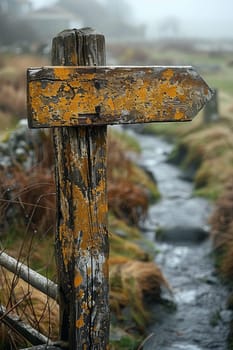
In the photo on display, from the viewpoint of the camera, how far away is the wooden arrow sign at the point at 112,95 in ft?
7.41

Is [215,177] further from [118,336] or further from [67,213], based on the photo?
[67,213]

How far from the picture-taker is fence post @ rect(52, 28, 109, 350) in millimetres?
2451

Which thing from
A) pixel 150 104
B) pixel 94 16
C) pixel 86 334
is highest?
pixel 94 16

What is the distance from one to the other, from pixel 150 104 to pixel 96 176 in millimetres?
422

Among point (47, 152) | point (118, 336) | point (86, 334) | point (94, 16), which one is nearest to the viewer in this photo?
point (86, 334)

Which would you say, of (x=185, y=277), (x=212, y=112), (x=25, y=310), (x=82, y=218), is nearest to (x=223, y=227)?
(x=185, y=277)

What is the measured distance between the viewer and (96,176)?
8.33 ft

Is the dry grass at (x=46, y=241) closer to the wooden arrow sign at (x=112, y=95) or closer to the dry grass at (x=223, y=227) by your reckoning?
the dry grass at (x=223, y=227)

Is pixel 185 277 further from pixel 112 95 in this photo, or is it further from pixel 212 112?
pixel 212 112

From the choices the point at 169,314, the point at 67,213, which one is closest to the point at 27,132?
the point at 169,314

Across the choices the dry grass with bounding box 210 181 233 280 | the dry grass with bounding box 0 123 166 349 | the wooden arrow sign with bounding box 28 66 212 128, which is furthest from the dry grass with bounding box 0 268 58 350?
the dry grass with bounding box 210 181 233 280

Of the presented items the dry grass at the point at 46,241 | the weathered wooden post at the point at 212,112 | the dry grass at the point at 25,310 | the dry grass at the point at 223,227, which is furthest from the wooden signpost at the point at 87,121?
the weathered wooden post at the point at 212,112

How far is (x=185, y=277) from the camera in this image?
612 cm

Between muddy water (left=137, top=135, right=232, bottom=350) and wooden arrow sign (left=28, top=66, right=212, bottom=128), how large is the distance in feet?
6.14
